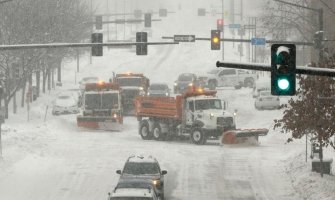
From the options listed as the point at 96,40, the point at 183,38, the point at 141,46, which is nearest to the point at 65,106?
the point at 183,38

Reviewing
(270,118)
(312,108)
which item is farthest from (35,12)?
(312,108)

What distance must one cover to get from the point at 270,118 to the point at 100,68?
182 feet

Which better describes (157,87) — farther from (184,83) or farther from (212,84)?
(212,84)

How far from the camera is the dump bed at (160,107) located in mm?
42469

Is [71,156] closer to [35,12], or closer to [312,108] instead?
[312,108]

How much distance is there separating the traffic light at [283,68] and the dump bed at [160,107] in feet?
90.7

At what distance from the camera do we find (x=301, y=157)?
3581cm

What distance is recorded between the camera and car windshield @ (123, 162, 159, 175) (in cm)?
2708

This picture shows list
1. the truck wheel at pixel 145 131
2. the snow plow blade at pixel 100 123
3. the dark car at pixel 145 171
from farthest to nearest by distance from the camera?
the snow plow blade at pixel 100 123 < the truck wheel at pixel 145 131 < the dark car at pixel 145 171

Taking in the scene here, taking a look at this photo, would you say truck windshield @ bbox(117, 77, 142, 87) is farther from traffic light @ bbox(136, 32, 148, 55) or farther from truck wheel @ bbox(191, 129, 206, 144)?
traffic light @ bbox(136, 32, 148, 55)

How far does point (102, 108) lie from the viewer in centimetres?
4912

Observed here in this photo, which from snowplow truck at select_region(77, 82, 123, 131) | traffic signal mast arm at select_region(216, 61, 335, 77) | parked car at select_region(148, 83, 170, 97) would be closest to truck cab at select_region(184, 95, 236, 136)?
snowplow truck at select_region(77, 82, 123, 131)

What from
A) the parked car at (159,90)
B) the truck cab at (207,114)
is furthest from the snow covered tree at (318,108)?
the parked car at (159,90)

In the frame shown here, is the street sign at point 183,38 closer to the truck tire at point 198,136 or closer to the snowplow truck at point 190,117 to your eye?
the snowplow truck at point 190,117
